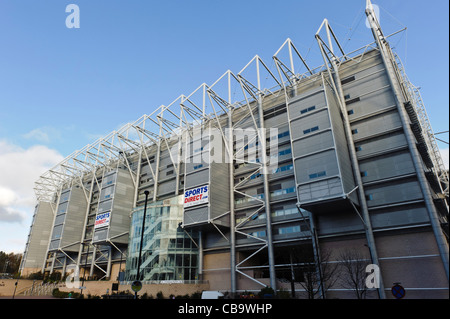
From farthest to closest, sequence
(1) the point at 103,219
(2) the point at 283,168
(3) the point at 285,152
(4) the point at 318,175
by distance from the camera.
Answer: (1) the point at 103,219 → (3) the point at 285,152 → (2) the point at 283,168 → (4) the point at 318,175

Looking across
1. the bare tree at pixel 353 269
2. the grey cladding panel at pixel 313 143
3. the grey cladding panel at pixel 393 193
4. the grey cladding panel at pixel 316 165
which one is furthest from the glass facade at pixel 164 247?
the grey cladding panel at pixel 393 193

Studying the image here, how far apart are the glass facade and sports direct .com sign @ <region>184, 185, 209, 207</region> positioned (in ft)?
8.84

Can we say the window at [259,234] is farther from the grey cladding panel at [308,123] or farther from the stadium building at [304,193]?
the grey cladding panel at [308,123]

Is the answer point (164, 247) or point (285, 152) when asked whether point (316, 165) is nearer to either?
point (285, 152)

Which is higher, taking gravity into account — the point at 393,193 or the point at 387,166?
the point at 387,166

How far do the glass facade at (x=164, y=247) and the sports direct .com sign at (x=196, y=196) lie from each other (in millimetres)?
2695

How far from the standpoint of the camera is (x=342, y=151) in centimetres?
3909

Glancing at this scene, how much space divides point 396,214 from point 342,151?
9894 mm

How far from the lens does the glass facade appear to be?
46.5 m

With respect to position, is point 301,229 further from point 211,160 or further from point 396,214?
point 211,160

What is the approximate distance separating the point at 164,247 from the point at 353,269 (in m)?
28.2

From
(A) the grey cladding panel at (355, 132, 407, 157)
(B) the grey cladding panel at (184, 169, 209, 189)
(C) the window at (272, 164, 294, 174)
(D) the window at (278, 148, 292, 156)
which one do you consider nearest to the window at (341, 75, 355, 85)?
(A) the grey cladding panel at (355, 132, 407, 157)

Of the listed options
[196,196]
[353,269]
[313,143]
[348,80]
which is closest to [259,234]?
[196,196]

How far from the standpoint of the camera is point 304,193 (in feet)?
124
